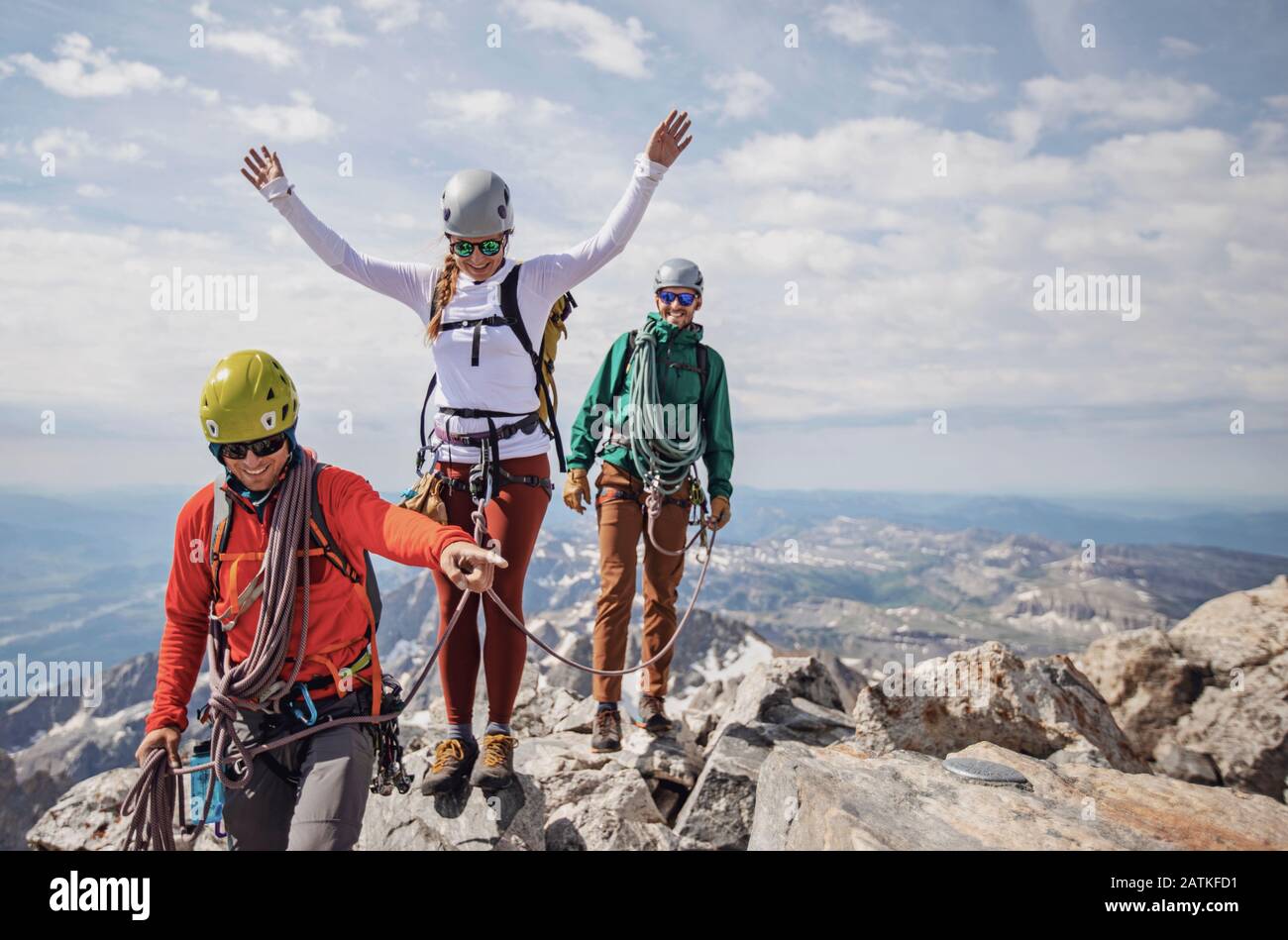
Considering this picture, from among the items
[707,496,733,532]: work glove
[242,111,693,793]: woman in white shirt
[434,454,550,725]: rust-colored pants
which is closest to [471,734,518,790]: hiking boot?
[242,111,693,793]: woman in white shirt

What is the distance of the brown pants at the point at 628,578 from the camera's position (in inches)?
323

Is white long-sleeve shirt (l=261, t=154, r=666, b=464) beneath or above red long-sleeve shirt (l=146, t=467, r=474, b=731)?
above

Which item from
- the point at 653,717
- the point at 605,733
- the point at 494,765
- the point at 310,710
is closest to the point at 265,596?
the point at 310,710

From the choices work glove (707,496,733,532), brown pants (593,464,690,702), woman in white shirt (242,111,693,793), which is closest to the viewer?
woman in white shirt (242,111,693,793)

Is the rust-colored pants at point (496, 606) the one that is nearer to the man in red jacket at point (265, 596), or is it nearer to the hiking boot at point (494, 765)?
the hiking boot at point (494, 765)

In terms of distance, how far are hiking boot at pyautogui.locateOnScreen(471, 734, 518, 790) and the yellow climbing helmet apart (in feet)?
10.9

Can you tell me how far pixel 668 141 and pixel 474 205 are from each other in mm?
1755

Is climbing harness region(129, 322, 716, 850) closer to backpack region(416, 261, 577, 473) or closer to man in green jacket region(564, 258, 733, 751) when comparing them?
backpack region(416, 261, 577, 473)

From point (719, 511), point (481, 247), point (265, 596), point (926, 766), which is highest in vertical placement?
point (481, 247)

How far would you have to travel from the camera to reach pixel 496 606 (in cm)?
625

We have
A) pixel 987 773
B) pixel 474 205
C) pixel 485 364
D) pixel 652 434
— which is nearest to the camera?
pixel 474 205

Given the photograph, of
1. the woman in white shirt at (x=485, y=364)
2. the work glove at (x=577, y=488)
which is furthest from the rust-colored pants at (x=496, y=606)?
the work glove at (x=577, y=488)

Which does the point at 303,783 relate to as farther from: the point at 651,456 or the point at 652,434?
the point at 652,434

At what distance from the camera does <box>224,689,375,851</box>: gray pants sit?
4.46 metres
